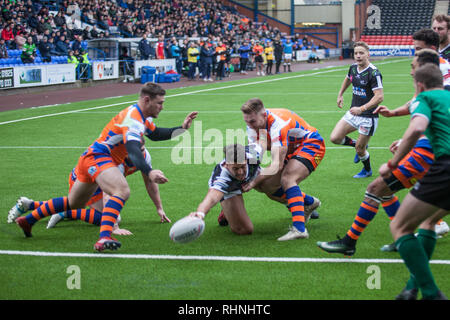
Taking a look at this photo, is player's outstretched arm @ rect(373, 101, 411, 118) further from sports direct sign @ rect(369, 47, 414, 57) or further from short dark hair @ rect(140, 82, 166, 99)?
sports direct sign @ rect(369, 47, 414, 57)

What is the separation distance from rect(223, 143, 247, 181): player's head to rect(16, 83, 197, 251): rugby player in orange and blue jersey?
2.72 ft

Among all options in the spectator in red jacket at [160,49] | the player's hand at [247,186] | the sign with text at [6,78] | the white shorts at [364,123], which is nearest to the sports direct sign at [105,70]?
the spectator in red jacket at [160,49]

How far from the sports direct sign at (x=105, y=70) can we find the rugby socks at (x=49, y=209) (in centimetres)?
2350

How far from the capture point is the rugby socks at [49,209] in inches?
270

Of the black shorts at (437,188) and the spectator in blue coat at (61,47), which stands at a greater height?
the spectator in blue coat at (61,47)

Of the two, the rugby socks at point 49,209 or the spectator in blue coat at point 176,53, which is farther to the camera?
the spectator in blue coat at point 176,53

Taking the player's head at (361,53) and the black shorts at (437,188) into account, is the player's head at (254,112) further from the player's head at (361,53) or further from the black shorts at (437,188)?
the player's head at (361,53)

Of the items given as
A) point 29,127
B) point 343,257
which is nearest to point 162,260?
point 343,257

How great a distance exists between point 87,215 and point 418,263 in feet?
13.7

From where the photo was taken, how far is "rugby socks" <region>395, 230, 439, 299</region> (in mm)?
4645

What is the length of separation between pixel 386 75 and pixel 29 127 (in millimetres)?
21302

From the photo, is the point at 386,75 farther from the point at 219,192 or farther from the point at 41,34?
the point at 219,192

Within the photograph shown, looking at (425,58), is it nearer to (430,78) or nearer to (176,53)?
(430,78)

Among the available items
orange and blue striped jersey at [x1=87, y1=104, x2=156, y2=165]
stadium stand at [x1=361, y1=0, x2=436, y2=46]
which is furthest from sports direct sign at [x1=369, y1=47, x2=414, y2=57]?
orange and blue striped jersey at [x1=87, y1=104, x2=156, y2=165]
